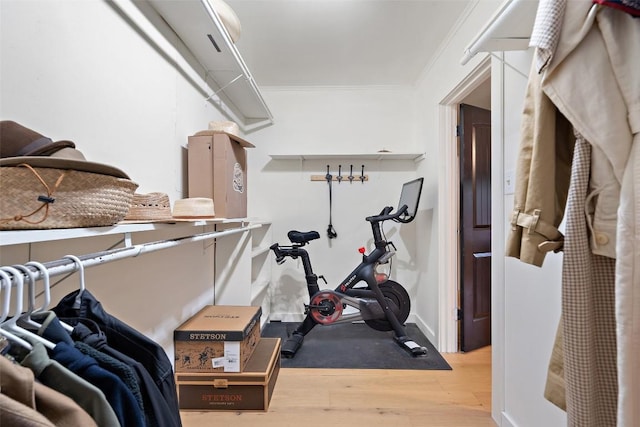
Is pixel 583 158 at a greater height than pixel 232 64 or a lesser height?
lesser

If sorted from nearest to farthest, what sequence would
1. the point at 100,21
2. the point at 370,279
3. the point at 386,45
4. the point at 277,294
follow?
the point at 100,21, the point at 386,45, the point at 370,279, the point at 277,294

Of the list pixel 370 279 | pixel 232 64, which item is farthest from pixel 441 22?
pixel 370 279

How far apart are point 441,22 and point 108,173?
222cm

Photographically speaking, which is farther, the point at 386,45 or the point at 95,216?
the point at 386,45

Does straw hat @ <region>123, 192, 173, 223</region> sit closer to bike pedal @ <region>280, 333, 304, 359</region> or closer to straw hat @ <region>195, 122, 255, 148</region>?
straw hat @ <region>195, 122, 255, 148</region>

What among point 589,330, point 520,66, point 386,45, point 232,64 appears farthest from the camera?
point 386,45

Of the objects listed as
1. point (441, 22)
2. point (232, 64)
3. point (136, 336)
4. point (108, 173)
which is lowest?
point (136, 336)

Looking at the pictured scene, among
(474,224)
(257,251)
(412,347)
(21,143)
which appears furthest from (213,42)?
(412,347)

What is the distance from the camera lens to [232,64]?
6.26 feet

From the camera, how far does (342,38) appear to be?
2154 millimetres

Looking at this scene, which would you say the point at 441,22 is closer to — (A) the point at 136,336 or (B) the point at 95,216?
(B) the point at 95,216

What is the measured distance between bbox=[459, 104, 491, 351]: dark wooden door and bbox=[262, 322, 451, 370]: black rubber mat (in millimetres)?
416

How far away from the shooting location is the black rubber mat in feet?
6.93

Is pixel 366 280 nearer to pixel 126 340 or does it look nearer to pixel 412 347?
pixel 412 347
